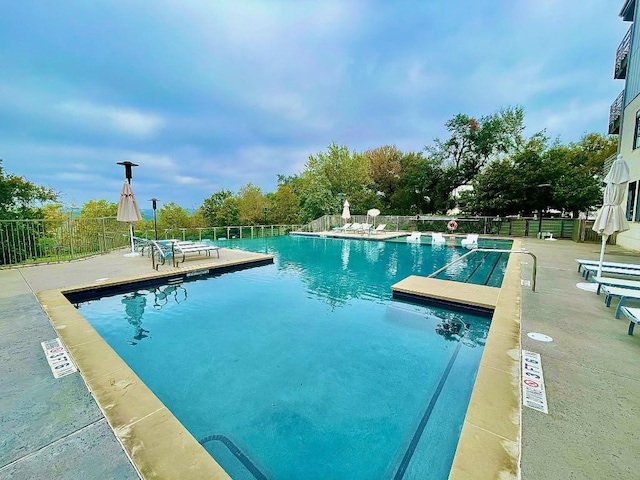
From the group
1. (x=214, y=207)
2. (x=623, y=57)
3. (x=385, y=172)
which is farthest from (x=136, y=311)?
(x=214, y=207)

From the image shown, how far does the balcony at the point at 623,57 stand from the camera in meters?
11.0

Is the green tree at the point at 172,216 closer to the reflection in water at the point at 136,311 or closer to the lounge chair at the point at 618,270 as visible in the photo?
the reflection in water at the point at 136,311

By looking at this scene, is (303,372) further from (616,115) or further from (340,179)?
(340,179)

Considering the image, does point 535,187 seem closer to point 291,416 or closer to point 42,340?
point 291,416

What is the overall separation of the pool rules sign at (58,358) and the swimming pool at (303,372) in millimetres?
762

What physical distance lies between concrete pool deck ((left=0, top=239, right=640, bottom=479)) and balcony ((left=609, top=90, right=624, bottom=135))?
14033 mm

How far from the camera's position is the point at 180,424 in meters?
1.92

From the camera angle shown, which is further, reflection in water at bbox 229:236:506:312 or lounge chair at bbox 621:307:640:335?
reflection in water at bbox 229:236:506:312

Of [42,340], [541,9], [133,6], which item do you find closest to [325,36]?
[133,6]

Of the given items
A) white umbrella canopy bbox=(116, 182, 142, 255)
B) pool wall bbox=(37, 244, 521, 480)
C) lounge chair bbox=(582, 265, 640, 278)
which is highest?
white umbrella canopy bbox=(116, 182, 142, 255)

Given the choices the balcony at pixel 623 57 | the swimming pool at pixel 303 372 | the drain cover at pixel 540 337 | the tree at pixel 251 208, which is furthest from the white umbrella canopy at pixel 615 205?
the tree at pixel 251 208

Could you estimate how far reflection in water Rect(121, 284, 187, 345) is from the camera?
4.30 meters

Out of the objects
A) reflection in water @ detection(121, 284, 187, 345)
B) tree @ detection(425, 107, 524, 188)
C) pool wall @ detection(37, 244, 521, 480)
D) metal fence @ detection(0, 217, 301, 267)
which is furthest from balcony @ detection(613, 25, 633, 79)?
metal fence @ detection(0, 217, 301, 267)

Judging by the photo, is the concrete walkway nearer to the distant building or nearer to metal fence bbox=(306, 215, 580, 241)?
the distant building
